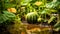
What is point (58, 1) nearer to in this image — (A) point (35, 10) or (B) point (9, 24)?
(A) point (35, 10)

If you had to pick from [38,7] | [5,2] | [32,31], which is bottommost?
[32,31]

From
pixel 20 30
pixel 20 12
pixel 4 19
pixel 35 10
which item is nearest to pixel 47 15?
pixel 35 10

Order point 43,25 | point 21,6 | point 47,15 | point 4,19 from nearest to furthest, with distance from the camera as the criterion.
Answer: point 4,19 < point 43,25 < point 47,15 < point 21,6

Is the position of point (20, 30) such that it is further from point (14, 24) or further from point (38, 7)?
point (38, 7)

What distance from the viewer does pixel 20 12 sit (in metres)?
2.92

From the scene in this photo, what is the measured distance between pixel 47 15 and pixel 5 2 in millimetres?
769

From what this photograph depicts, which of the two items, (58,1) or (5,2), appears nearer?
(5,2)

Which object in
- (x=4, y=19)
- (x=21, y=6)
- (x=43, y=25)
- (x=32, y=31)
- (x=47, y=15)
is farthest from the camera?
(x=21, y=6)

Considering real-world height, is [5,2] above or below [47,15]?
above

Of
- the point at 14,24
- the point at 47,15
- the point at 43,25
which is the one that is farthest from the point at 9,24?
the point at 47,15

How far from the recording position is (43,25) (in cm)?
255

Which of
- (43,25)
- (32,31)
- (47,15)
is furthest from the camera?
(47,15)

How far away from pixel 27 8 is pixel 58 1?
0.67 meters

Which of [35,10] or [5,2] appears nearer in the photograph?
[5,2]
